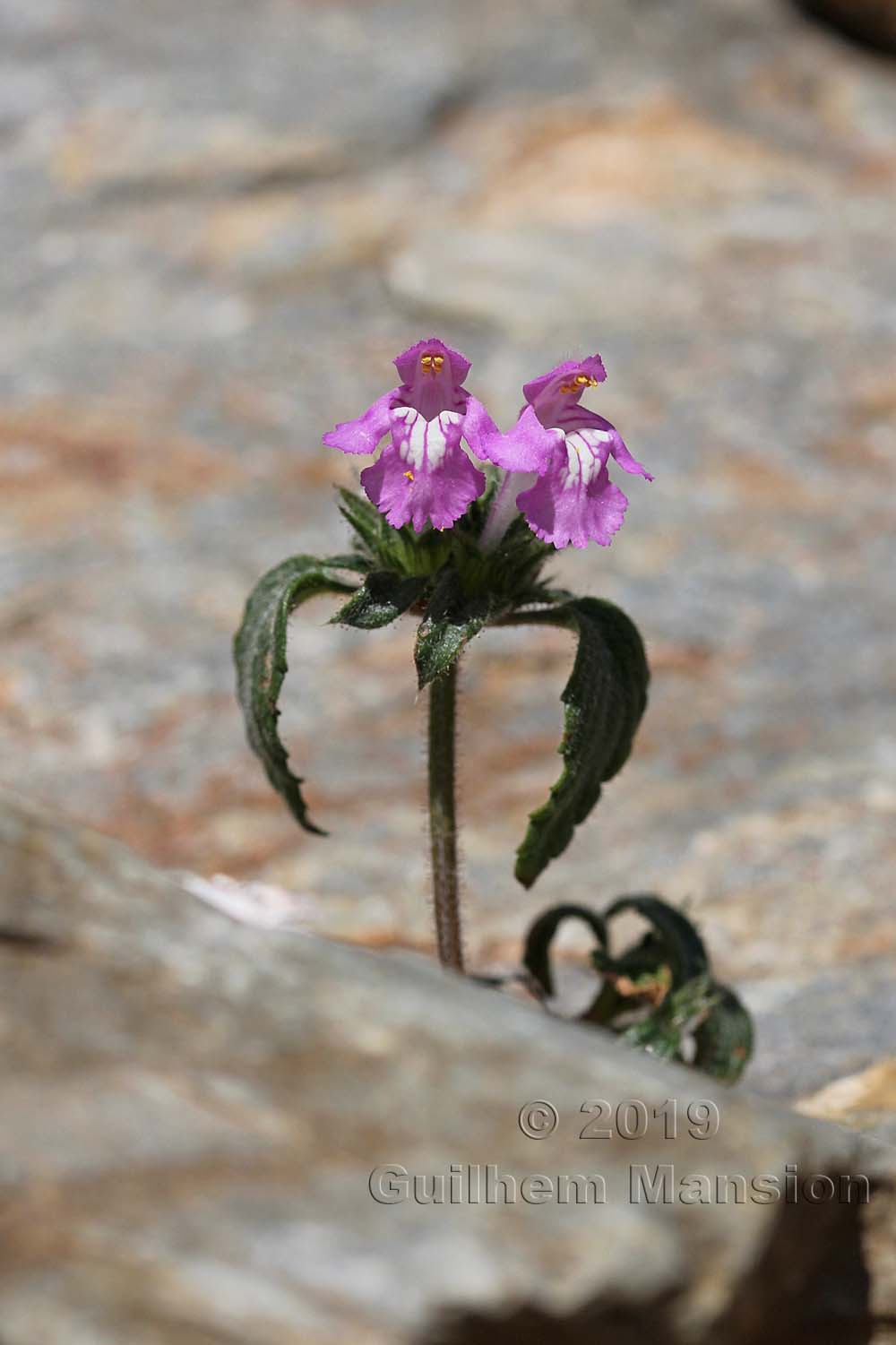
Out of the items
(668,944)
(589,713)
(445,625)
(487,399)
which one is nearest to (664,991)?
(668,944)

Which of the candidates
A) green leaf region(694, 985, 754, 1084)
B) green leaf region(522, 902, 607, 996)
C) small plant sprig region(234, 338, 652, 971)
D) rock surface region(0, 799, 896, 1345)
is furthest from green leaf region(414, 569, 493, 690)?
green leaf region(694, 985, 754, 1084)

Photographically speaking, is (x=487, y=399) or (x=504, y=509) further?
(x=487, y=399)

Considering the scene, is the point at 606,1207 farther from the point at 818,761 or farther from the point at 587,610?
the point at 818,761

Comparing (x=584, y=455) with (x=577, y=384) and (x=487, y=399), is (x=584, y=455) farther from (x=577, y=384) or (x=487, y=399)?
(x=487, y=399)

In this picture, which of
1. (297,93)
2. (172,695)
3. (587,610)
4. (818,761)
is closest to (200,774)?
(172,695)

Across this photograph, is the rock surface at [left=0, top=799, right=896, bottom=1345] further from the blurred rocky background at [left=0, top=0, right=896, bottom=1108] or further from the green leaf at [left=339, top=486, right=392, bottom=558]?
the blurred rocky background at [left=0, top=0, right=896, bottom=1108]
